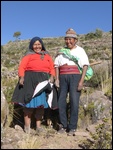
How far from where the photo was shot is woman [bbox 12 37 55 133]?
19.7ft

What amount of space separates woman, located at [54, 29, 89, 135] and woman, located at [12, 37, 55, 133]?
0.88 ft

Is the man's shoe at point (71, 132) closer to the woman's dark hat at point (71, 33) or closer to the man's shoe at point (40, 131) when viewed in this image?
the man's shoe at point (40, 131)

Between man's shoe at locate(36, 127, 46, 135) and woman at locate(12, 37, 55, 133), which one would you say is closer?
man's shoe at locate(36, 127, 46, 135)

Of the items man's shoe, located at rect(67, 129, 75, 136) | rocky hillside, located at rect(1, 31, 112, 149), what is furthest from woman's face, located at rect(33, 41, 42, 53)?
man's shoe, located at rect(67, 129, 75, 136)

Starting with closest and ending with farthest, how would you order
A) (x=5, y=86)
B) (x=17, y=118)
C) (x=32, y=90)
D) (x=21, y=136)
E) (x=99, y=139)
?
(x=99, y=139) < (x=21, y=136) < (x=32, y=90) < (x=17, y=118) < (x=5, y=86)

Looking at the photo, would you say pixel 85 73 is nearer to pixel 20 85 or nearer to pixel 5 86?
pixel 20 85

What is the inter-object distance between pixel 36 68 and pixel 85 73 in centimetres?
97

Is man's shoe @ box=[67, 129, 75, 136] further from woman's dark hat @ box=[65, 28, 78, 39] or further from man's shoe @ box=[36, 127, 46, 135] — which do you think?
woman's dark hat @ box=[65, 28, 78, 39]

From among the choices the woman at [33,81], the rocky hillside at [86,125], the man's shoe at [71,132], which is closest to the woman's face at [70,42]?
the woman at [33,81]

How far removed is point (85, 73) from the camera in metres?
6.14

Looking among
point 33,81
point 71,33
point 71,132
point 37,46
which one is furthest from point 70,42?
point 71,132

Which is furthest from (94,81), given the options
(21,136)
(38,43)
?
(21,136)

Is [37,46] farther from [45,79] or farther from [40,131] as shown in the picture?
[40,131]

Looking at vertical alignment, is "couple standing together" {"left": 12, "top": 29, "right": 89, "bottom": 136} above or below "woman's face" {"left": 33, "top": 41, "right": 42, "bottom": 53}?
below
